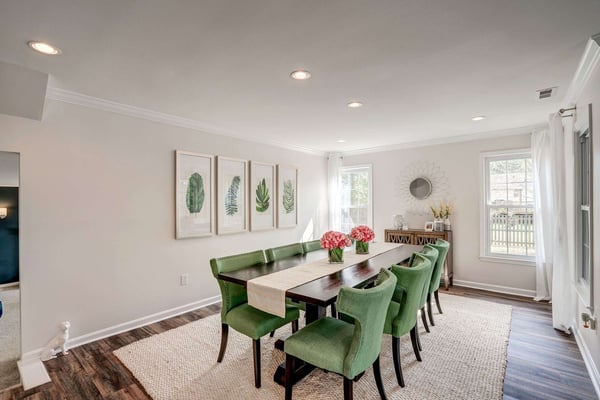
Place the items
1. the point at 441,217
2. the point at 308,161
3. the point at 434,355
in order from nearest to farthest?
the point at 434,355, the point at 441,217, the point at 308,161

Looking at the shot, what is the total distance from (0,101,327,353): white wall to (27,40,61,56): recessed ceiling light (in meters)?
0.91

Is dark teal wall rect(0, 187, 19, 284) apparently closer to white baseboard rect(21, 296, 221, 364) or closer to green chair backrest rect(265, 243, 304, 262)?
white baseboard rect(21, 296, 221, 364)

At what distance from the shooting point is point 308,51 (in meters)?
1.94

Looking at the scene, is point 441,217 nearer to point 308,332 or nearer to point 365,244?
point 365,244

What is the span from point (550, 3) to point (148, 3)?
2012mm

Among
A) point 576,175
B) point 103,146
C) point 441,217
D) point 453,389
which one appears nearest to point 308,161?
point 441,217

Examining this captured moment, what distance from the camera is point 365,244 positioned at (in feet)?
10.6

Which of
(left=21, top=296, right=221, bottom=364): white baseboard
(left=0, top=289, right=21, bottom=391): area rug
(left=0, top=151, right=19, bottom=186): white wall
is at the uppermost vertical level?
(left=0, top=151, right=19, bottom=186): white wall

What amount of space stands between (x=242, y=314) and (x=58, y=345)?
1778 mm

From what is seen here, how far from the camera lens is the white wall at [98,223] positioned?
2543 millimetres

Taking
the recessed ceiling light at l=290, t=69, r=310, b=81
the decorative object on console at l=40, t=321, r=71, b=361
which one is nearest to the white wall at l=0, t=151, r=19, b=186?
the decorative object on console at l=40, t=321, r=71, b=361

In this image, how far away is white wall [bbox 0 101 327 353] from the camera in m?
2.54

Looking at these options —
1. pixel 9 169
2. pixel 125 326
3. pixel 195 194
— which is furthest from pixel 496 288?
pixel 9 169

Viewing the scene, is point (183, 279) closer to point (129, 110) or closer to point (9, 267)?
point (9, 267)
